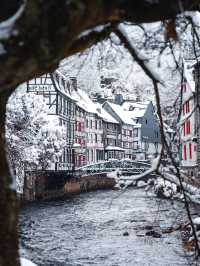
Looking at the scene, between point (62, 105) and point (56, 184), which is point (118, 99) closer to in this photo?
point (62, 105)

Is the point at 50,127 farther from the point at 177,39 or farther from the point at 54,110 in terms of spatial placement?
the point at 177,39

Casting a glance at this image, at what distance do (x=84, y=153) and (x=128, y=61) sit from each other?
182 feet

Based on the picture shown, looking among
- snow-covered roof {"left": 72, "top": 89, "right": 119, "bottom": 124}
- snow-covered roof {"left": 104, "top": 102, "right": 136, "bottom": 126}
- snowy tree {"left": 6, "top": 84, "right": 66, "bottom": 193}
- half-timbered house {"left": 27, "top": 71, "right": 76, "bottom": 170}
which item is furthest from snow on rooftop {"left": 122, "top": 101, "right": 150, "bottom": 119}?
snowy tree {"left": 6, "top": 84, "right": 66, "bottom": 193}

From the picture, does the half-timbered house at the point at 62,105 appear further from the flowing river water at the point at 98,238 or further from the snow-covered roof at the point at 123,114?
the snow-covered roof at the point at 123,114

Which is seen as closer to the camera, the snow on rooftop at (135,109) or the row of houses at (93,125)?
the row of houses at (93,125)

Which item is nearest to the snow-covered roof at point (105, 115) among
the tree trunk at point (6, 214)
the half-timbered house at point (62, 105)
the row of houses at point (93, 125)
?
the row of houses at point (93, 125)

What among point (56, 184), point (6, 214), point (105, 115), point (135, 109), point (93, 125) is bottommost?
point (56, 184)

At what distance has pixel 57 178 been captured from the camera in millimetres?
39906

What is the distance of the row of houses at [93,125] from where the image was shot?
146 feet

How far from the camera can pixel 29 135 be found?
104ft

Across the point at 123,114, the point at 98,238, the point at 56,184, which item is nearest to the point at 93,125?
the point at 123,114

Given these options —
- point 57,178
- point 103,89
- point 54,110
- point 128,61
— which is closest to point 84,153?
point 54,110

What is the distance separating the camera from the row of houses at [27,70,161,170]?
44.6 m

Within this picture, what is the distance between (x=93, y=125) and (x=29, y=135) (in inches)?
1221
